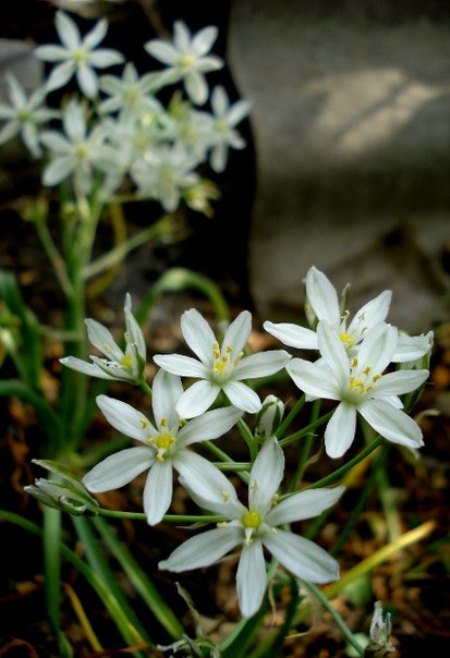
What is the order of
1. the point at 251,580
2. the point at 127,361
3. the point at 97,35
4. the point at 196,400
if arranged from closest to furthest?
1. the point at 251,580
2. the point at 196,400
3. the point at 127,361
4. the point at 97,35

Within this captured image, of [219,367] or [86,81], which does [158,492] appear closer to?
[219,367]

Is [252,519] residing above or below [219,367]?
below

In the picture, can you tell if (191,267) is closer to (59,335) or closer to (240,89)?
(240,89)

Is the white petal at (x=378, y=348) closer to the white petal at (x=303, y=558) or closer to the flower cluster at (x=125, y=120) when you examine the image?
the white petal at (x=303, y=558)

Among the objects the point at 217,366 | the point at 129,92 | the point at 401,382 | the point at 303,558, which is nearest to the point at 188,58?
the point at 129,92

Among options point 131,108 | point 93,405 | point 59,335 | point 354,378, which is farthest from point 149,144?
point 354,378

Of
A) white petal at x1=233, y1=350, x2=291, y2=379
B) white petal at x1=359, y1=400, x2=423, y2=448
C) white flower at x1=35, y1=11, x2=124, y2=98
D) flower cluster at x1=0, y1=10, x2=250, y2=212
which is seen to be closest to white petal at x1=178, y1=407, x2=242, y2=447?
white petal at x1=233, y1=350, x2=291, y2=379

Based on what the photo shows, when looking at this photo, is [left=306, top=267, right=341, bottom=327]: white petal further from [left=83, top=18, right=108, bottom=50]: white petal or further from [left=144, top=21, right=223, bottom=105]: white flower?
[left=83, top=18, right=108, bottom=50]: white petal
